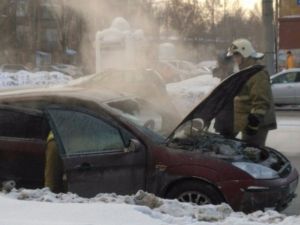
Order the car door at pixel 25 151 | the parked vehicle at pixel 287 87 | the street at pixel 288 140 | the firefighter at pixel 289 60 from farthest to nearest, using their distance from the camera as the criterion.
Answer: the firefighter at pixel 289 60 < the parked vehicle at pixel 287 87 < the street at pixel 288 140 < the car door at pixel 25 151

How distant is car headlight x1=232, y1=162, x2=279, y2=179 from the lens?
5.57 meters

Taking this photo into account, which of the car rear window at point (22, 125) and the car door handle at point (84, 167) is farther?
the car rear window at point (22, 125)

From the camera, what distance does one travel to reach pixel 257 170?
563 cm

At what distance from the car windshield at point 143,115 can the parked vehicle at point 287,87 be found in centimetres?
1352

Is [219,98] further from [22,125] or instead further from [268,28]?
[268,28]

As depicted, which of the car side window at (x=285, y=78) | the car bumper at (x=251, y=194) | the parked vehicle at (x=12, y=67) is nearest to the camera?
the car bumper at (x=251, y=194)

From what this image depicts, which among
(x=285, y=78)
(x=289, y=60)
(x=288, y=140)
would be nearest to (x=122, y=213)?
(x=288, y=140)

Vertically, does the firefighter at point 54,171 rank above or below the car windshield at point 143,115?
below

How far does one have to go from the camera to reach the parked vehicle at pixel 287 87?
19984mm

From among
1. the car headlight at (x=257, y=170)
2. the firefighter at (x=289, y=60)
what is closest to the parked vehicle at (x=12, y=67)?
the firefighter at (x=289, y=60)

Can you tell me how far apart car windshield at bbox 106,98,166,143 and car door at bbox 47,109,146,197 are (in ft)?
0.77

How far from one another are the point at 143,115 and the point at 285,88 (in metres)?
14.2

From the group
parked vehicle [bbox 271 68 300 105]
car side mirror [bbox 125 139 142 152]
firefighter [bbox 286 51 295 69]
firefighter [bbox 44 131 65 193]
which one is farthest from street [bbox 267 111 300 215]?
firefighter [bbox 286 51 295 69]

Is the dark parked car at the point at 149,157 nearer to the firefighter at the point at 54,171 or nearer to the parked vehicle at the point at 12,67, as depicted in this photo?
the firefighter at the point at 54,171
